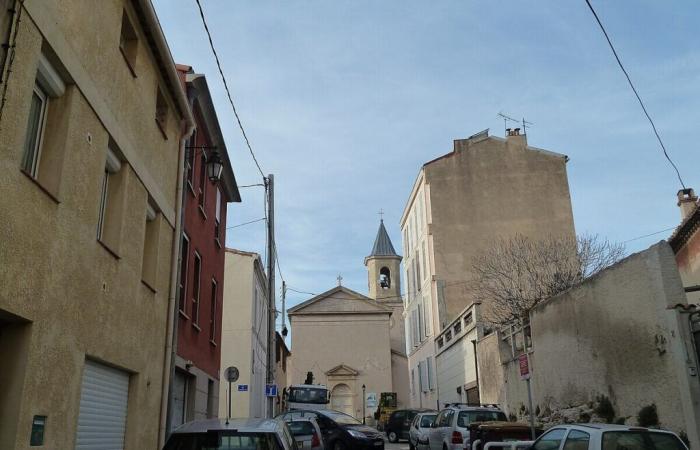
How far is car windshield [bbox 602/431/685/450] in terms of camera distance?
7.62 m

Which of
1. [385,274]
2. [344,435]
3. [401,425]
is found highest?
[385,274]

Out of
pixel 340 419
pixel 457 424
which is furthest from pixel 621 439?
pixel 340 419

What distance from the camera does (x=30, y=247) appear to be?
6.26 metres

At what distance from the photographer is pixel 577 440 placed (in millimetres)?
8148

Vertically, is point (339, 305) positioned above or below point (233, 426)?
above

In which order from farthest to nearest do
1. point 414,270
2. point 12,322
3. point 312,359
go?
1. point 312,359
2. point 414,270
3. point 12,322

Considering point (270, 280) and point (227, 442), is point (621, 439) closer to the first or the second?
point (227, 442)

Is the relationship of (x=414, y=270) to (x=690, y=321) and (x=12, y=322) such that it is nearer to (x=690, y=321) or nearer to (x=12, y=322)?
(x=690, y=321)

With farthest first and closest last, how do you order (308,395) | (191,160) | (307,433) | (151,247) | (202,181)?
(308,395)
(202,181)
(307,433)
(191,160)
(151,247)

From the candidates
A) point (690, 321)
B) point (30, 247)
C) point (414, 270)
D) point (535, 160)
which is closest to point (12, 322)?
point (30, 247)

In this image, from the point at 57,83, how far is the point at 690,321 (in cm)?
1031

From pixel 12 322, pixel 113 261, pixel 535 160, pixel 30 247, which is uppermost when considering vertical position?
pixel 535 160

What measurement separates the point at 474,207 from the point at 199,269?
75.4ft

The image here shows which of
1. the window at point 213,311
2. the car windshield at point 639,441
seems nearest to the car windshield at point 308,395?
the window at point 213,311
